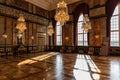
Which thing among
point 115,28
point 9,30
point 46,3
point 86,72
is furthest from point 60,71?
point 46,3

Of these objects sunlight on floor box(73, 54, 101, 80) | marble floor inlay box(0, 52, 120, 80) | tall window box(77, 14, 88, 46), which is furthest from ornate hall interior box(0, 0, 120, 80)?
sunlight on floor box(73, 54, 101, 80)

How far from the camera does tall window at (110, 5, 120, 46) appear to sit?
12820mm

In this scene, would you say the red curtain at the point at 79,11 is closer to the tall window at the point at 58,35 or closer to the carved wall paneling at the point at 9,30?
the tall window at the point at 58,35

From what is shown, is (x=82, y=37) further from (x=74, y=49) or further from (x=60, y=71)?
(x=60, y=71)

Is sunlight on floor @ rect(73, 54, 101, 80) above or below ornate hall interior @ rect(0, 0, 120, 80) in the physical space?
below

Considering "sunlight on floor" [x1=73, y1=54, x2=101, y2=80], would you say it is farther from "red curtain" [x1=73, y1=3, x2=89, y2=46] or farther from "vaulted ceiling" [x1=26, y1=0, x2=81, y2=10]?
"vaulted ceiling" [x1=26, y1=0, x2=81, y2=10]

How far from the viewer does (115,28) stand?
13078 mm

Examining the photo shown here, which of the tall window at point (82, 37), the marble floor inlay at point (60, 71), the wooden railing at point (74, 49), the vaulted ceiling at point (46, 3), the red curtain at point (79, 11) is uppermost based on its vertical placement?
the vaulted ceiling at point (46, 3)

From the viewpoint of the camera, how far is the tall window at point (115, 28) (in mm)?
12820

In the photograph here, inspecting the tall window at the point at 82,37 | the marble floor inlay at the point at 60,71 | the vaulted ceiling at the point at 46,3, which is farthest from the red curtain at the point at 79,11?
the marble floor inlay at the point at 60,71

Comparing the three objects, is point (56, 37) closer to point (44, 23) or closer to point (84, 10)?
point (44, 23)

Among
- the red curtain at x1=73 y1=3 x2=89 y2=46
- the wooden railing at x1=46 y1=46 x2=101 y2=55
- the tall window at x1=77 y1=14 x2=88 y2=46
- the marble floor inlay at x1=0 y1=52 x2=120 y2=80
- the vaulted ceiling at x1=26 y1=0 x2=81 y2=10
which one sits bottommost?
the marble floor inlay at x1=0 y1=52 x2=120 y2=80

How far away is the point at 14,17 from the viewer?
14203mm

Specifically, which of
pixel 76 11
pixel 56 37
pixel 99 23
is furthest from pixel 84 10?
pixel 56 37
